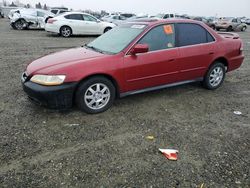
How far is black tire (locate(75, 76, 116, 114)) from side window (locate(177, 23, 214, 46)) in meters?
1.80

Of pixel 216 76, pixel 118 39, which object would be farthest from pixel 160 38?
pixel 216 76

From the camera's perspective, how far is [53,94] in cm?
402

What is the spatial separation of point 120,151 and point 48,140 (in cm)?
104

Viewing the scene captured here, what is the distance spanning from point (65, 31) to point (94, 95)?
1211cm

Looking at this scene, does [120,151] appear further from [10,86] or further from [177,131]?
[10,86]

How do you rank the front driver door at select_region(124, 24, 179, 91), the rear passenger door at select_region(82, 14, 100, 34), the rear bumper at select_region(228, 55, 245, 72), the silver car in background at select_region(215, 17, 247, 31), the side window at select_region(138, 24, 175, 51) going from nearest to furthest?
the front driver door at select_region(124, 24, 179, 91), the side window at select_region(138, 24, 175, 51), the rear bumper at select_region(228, 55, 245, 72), the rear passenger door at select_region(82, 14, 100, 34), the silver car in background at select_region(215, 17, 247, 31)

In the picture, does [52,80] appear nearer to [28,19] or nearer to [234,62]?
[234,62]

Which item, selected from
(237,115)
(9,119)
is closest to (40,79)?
(9,119)

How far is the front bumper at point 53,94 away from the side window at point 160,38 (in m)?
1.59

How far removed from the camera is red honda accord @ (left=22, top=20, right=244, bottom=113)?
412 centimetres

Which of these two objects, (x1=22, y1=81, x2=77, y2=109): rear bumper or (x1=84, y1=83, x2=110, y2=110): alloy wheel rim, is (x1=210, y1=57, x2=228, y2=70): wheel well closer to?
(x1=84, y1=83, x2=110, y2=110): alloy wheel rim

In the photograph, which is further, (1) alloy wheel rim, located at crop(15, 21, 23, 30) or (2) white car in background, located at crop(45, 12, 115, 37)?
(1) alloy wheel rim, located at crop(15, 21, 23, 30)

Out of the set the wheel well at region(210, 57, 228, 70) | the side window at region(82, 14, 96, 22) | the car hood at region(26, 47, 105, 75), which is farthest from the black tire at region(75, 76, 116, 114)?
the side window at region(82, 14, 96, 22)

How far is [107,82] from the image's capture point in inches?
173
